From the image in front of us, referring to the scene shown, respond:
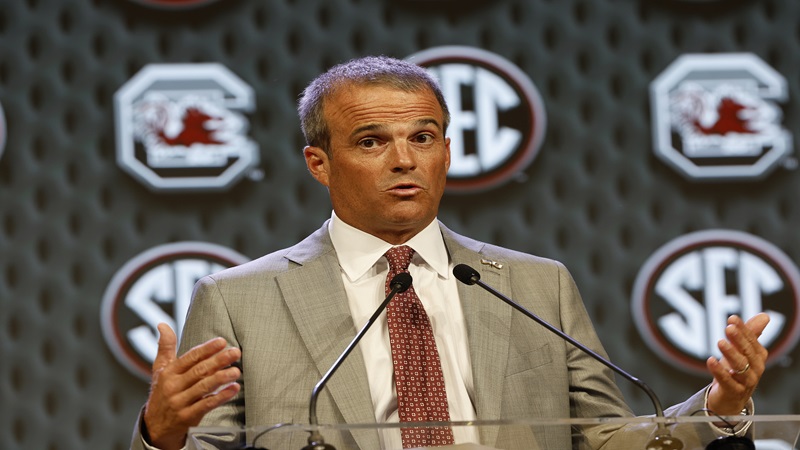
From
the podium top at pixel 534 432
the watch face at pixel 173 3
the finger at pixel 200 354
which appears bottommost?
the podium top at pixel 534 432

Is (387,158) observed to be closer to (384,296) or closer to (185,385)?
(384,296)

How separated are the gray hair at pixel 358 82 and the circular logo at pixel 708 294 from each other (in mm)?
1401

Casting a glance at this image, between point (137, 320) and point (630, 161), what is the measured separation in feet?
5.36

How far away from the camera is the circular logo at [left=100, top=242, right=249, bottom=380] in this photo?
3.51 meters

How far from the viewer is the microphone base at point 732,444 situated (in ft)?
5.55

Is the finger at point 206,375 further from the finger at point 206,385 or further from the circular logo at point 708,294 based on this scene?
the circular logo at point 708,294

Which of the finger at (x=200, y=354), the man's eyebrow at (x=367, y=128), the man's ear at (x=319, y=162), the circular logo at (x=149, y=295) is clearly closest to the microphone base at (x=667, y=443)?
the finger at (x=200, y=354)

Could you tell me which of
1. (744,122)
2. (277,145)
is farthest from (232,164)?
(744,122)

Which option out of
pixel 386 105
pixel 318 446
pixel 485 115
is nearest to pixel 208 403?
pixel 318 446

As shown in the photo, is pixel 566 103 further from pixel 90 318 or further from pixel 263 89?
pixel 90 318

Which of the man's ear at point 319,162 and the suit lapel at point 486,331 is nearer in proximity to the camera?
the suit lapel at point 486,331

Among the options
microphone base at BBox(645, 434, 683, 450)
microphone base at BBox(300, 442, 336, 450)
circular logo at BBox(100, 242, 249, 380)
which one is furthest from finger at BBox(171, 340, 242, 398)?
circular logo at BBox(100, 242, 249, 380)

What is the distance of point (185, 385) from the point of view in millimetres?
1782

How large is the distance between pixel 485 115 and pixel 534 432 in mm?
2004
